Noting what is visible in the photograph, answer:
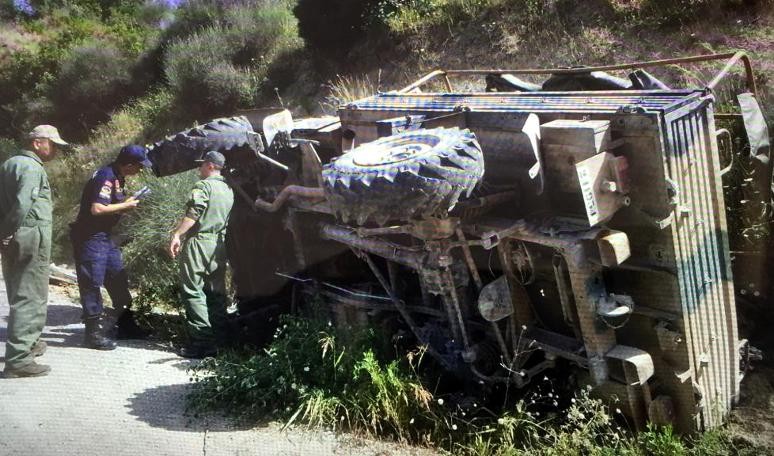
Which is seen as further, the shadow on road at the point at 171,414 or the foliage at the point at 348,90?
the foliage at the point at 348,90

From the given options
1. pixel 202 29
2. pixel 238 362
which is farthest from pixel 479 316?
pixel 202 29

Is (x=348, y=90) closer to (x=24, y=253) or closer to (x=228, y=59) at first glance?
(x=228, y=59)

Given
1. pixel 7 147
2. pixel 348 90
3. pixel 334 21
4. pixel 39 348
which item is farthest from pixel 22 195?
pixel 334 21

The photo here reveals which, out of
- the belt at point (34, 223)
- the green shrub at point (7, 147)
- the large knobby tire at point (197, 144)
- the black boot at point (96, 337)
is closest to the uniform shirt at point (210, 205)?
the large knobby tire at point (197, 144)

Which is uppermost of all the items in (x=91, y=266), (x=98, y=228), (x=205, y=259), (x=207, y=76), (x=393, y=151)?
(x=207, y=76)

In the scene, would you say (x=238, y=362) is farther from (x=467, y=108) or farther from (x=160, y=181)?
(x=160, y=181)

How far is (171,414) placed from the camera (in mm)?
4855

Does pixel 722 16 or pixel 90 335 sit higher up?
pixel 722 16

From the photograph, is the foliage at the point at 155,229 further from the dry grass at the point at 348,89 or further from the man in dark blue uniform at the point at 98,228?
the man in dark blue uniform at the point at 98,228

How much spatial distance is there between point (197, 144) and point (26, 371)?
7.34 ft

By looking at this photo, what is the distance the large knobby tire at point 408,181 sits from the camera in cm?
362

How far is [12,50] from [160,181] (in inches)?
495

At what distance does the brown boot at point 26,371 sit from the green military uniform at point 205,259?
1173mm

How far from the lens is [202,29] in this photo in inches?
715
